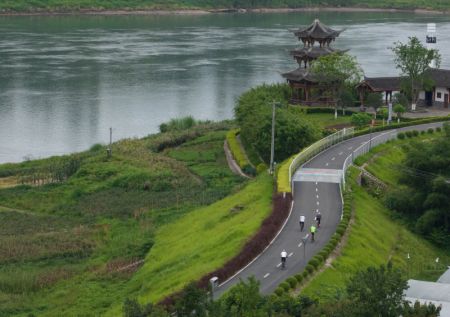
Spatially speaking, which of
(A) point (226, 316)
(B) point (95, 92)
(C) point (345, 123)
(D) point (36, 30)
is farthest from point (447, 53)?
(A) point (226, 316)

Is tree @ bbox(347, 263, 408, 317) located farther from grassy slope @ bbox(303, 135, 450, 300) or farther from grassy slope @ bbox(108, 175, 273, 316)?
grassy slope @ bbox(108, 175, 273, 316)

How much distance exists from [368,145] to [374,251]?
56.9 ft

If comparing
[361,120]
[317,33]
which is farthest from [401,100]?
[317,33]

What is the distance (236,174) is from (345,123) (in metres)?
11.6


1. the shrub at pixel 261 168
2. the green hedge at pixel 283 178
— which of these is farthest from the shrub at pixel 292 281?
the shrub at pixel 261 168

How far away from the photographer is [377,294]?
73.9 ft

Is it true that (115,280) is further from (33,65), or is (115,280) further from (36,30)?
(36,30)

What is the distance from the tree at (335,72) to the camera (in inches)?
2530

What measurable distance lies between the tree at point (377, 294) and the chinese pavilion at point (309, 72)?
43330mm

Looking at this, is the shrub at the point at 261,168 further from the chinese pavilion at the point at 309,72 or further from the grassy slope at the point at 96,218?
the chinese pavilion at the point at 309,72

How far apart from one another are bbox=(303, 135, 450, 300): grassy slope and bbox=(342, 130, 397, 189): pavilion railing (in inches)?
141

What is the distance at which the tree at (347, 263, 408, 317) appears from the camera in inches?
883

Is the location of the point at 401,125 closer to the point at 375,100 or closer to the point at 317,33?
the point at 375,100

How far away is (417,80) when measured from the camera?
64.5 metres
